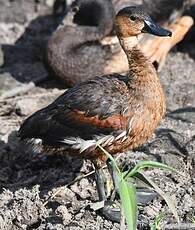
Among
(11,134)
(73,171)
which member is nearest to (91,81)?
(73,171)

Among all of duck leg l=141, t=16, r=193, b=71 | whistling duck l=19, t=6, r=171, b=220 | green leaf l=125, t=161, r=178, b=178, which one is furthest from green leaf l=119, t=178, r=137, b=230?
duck leg l=141, t=16, r=193, b=71

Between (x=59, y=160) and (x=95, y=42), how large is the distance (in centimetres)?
222

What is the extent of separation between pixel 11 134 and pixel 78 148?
1.49 m

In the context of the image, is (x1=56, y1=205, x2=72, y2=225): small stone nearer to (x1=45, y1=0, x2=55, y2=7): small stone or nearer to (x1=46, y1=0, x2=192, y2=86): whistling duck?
(x1=46, y1=0, x2=192, y2=86): whistling duck

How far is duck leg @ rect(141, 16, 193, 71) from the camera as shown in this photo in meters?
7.50

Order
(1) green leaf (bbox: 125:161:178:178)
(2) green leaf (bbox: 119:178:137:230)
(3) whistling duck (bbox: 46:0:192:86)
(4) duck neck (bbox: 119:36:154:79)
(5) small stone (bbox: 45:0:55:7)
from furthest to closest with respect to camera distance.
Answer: (5) small stone (bbox: 45:0:55:7), (3) whistling duck (bbox: 46:0:192:86), (4) duck neck (bbox: 119:36:154:79), (1) green leaf (bbox: 125:161:178:178), (2) green leaf (bbox: 119:178:137:230)

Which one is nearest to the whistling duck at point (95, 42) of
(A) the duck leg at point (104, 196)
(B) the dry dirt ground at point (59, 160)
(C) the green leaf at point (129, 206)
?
(B) the dry dirt ground at point (59, 160)

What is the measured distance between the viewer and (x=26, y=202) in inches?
197

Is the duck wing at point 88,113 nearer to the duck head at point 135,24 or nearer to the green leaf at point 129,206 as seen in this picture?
the duck head at point 135,24

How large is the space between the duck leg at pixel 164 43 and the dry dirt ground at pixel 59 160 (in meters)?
0.19

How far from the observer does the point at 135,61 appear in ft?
16.7

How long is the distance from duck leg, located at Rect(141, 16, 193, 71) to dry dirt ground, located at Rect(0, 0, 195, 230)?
19 cm

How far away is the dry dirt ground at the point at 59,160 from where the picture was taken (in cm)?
491

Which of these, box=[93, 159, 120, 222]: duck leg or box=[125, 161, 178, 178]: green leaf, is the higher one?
box=[125, 161, 178, 178]: green leaf
